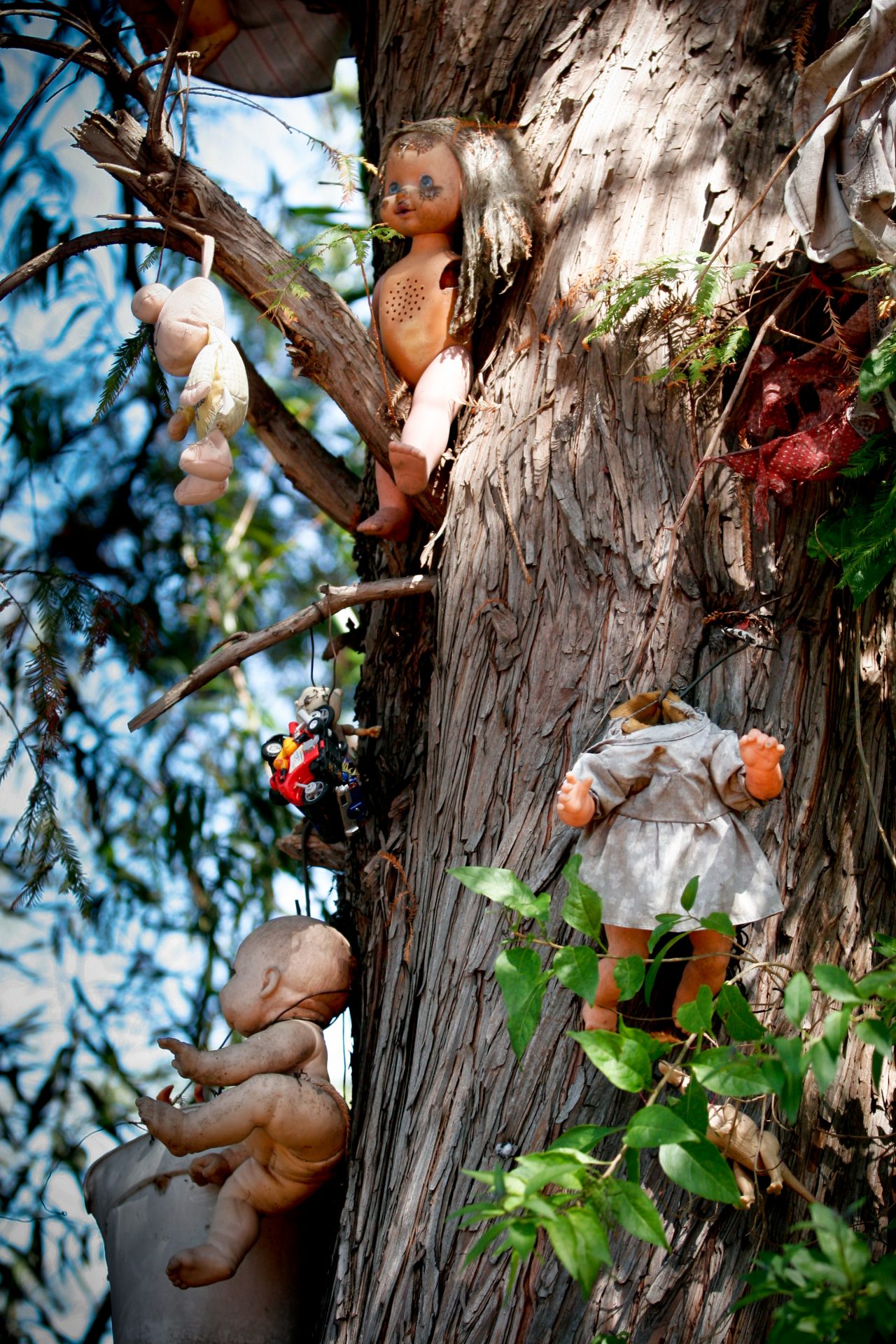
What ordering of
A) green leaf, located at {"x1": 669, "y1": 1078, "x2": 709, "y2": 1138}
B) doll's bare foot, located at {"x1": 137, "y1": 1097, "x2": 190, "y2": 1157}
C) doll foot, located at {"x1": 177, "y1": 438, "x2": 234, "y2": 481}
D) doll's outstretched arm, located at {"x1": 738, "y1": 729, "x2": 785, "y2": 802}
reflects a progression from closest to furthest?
green leaf, located at {"x1": 669, "y1": 1078, "x2": 709, "y2": 1138} < doll's outstretched arm, located at {"x1": 738, "y1": 729, "x2": 785, "y2": 802} < doll's bare foot, located at {"x1": 137, "y1": 1097, "x2": 190, "y2": 1157} < doll foot, located at {"x1": 177, "y1": 438, "x2": 234, "y2": 481}

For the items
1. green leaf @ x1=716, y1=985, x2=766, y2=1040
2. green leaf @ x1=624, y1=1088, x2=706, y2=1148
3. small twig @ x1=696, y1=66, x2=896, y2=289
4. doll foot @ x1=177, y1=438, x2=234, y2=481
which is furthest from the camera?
doll foot @ x1=177, y1=438, x2=234, y2=481

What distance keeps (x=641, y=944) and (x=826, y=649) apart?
2.34 ft

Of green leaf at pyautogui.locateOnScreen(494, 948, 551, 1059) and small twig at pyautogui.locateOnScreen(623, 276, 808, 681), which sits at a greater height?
small twig at pyautogui.locateOnScreen(623, 276, 808, 681)

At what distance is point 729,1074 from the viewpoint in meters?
1.61

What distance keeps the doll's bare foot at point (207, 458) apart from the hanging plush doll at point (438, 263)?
33 cm

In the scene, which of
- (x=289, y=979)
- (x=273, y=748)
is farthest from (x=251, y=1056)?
(x=273, y=748)

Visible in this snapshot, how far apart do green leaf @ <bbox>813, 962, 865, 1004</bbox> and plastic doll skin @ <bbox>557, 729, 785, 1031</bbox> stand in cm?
43

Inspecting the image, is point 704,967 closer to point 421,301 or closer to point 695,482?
point 695,482

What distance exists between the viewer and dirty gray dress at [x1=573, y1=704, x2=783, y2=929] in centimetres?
199

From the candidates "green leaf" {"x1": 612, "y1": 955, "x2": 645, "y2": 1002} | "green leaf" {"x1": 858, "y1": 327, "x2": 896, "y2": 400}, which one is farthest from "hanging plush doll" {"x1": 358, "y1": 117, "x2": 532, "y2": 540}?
A: "green leaf" {"x1": 612, "y1": 955, "x2": 645, "y2": 1002}

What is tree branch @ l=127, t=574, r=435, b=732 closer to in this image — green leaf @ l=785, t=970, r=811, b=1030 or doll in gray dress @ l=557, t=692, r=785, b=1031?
doll in gray dress @ l=557, t=692, r=785, b=1031

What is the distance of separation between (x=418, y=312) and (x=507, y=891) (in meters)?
1.40

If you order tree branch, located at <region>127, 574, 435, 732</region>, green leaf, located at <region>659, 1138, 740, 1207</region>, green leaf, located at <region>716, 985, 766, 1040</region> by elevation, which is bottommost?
green leaf, located at <region>659, 1138, 740, 1207</region>

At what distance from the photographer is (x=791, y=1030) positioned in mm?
2180
